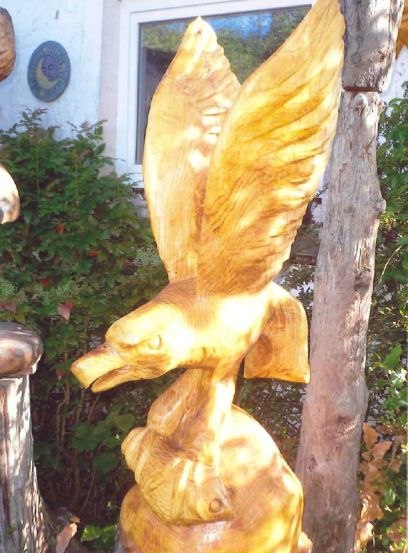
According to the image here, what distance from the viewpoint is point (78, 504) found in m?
2.83

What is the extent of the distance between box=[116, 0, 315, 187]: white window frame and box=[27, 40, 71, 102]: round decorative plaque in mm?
306

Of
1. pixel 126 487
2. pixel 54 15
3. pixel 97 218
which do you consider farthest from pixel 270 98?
pixel 54 15

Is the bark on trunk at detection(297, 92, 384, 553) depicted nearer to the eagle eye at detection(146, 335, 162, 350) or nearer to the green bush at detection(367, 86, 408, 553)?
the green bush at detection(367, 86, 408, 553)

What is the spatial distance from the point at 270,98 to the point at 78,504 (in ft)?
8.32

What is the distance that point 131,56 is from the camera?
3.30m

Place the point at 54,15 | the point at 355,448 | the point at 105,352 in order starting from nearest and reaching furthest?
the point at 105,352 < the point at 355,448 < the point at 54,15

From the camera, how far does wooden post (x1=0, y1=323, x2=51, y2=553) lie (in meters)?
1.70

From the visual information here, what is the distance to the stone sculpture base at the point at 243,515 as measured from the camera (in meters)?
1.00

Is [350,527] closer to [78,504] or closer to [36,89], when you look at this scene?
[78,504]

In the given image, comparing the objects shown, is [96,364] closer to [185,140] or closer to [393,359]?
[185,140]

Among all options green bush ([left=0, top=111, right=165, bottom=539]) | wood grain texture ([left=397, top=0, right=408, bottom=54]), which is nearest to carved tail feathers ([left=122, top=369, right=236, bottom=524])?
wood grain texture ([left=397, top=0, right=408, bottom=54])

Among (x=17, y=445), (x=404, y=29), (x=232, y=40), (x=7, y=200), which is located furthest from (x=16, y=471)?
(x=232, y=40)

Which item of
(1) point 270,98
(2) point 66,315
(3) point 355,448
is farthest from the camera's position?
(2) point 66,315

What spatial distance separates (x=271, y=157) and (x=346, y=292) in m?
1.01
